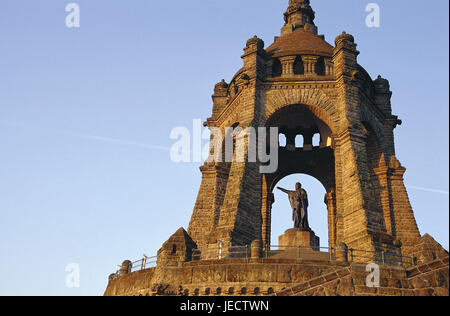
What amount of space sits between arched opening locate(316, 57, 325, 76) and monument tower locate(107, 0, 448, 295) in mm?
60

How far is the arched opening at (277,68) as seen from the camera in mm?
29328

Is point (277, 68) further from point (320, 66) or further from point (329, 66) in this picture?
point (329, 66)

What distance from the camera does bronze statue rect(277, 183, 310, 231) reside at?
86.7 ft

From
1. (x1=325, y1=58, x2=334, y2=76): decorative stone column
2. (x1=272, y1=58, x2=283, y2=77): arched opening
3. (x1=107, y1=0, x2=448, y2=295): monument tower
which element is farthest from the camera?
(x1=272, y1=58, x2=283, y2=77): arched opening

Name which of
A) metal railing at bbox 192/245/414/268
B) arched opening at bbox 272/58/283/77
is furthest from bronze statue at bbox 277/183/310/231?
arched opening at bbox 272/58/283/77

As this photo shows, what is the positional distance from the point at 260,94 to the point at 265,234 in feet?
30.2

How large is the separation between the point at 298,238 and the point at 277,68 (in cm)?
1057

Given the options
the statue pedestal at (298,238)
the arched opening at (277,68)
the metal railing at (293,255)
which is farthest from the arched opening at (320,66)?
the metal railing at (293,255)

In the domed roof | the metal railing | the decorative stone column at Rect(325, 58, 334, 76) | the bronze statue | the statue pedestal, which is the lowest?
the metal railing

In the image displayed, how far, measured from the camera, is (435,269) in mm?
15453

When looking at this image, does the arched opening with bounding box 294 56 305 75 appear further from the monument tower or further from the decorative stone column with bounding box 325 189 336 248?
the decorative stone column with bounding box 325 189 336 248

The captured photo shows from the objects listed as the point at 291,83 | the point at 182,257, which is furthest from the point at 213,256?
the point at 291,83

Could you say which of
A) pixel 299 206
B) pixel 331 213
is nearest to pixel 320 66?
pixel 299 206

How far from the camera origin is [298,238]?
2527 cm
